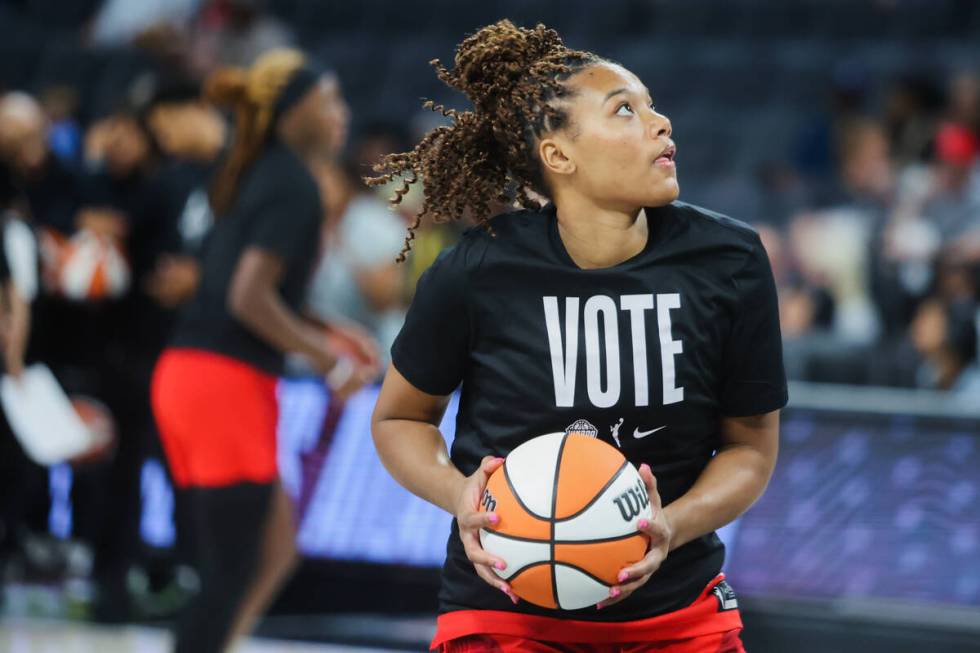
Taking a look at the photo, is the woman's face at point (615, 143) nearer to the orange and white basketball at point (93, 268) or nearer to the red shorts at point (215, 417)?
the red shorts at point (215, 417)

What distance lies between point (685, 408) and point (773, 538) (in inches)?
120

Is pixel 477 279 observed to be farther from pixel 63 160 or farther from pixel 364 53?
pixel 364 53

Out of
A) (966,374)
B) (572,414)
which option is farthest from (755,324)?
(966,374)

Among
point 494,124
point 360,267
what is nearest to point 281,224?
point 494,124

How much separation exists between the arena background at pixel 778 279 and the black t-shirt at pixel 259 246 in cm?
148

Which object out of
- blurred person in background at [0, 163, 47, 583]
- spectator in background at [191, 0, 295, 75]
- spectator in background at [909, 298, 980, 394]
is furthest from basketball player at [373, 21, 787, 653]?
spectator in background at [191, 0, 295, 75]

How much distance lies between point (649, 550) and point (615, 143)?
0.71 m

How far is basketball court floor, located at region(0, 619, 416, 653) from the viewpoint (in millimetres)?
5754

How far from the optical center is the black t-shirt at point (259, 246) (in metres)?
4.23

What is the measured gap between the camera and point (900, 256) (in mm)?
7195

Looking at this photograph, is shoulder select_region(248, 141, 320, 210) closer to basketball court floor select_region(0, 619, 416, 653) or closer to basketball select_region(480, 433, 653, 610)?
basketball select_region(480, 433, 653, 610)

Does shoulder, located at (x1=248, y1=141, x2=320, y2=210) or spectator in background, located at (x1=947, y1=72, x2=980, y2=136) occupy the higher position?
spectator in background, located at (x1=947, y1=72, x2=980, y2=136)

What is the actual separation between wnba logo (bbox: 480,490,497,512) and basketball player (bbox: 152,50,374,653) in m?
1.88

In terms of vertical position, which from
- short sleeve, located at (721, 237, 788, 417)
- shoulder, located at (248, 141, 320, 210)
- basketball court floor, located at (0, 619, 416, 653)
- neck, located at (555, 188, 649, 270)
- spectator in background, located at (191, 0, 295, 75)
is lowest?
basketball court floor, located at (0, 619, 416, 653)
